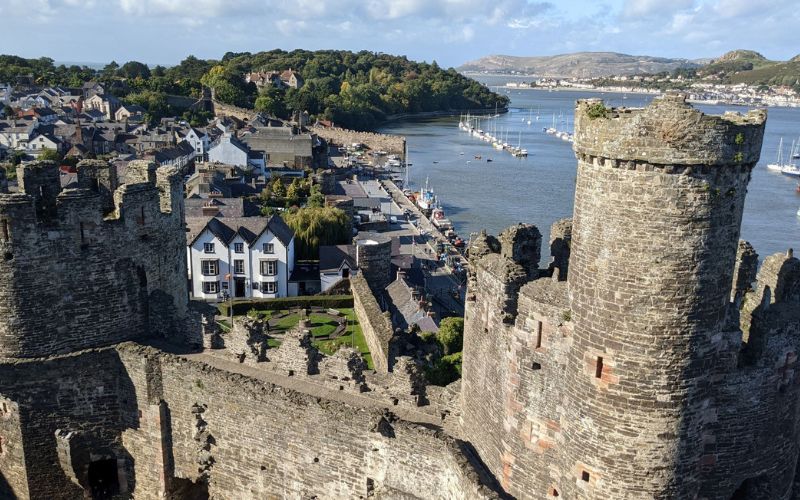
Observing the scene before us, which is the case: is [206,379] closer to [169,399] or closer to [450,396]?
[169,399]

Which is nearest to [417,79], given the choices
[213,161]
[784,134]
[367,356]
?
[784,134]

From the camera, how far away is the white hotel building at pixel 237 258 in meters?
40.0

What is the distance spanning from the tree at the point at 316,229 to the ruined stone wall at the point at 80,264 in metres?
30.5

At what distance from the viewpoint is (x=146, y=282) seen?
49.6ft

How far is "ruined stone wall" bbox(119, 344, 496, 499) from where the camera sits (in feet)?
38.5

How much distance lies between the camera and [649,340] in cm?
863

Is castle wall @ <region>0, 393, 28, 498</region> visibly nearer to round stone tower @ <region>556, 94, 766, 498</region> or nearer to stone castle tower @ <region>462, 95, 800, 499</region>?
stone castle tower @ <region>462, 95, 800, 499</region>

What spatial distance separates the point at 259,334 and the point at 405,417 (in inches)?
148

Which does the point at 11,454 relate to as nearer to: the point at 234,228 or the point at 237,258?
the point at 237,258

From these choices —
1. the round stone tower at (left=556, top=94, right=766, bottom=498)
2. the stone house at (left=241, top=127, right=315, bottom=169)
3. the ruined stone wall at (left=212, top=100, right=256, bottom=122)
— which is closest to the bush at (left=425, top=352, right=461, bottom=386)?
the round stone tower at (left=556, top=94, right=766, bottom=498)

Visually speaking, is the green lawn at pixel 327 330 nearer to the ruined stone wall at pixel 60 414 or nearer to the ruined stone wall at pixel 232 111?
the ruined stone wall at pixel 60 414

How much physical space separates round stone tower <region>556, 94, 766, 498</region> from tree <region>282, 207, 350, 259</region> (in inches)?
1475

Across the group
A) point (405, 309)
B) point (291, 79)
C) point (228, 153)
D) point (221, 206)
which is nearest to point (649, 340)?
point (405, 309)

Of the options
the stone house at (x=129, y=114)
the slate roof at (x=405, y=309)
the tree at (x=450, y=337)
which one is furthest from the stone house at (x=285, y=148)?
the tree at (x=450, y=337)
